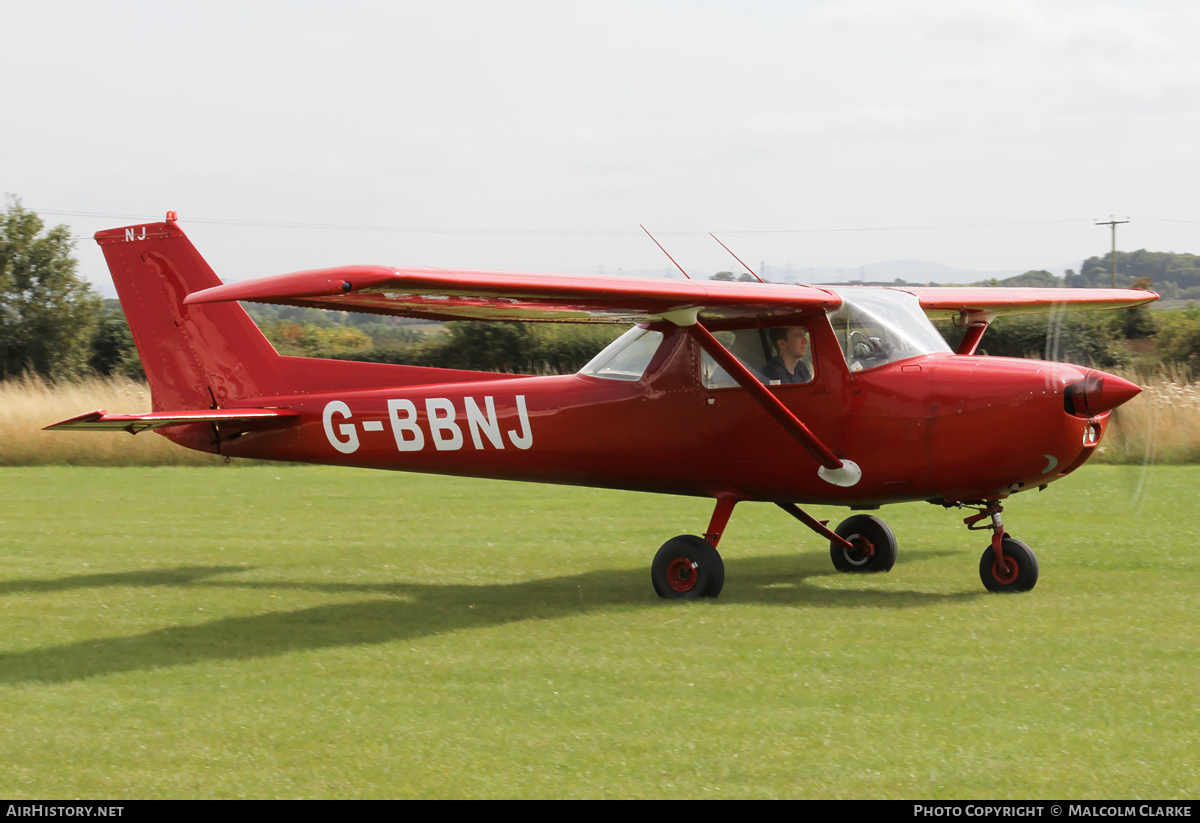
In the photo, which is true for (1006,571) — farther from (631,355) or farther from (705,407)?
(631,355)

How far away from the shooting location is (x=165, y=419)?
384 inches

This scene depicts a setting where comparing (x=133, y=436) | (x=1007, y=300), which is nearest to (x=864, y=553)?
(x=1007, y=300)

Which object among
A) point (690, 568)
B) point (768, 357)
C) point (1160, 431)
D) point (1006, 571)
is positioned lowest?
point (1160, 431)

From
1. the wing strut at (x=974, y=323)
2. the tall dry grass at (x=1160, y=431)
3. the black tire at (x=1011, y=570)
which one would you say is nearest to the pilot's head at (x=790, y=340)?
the black tire at (x=1011, y=570)

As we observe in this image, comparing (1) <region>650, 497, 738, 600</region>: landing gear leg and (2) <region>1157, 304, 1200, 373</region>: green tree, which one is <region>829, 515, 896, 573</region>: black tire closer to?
(1) <region>650, 497, 738, 600</region>: landing gear leg

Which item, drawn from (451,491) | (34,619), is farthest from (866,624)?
(451,491)

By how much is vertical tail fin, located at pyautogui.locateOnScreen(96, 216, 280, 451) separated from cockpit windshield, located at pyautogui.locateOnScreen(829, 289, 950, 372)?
18.3 feet

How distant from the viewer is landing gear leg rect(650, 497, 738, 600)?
28.2 ft

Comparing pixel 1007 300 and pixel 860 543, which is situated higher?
pixel 1007 300

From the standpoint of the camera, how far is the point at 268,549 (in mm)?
11586

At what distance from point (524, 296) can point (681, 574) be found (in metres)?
2.67

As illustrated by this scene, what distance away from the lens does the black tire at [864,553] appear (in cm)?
976

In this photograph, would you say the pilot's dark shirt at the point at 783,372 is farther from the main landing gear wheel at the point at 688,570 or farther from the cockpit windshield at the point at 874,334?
the main landing gear wheel at the point at 688,570

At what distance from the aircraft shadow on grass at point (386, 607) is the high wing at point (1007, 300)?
2358 mm
